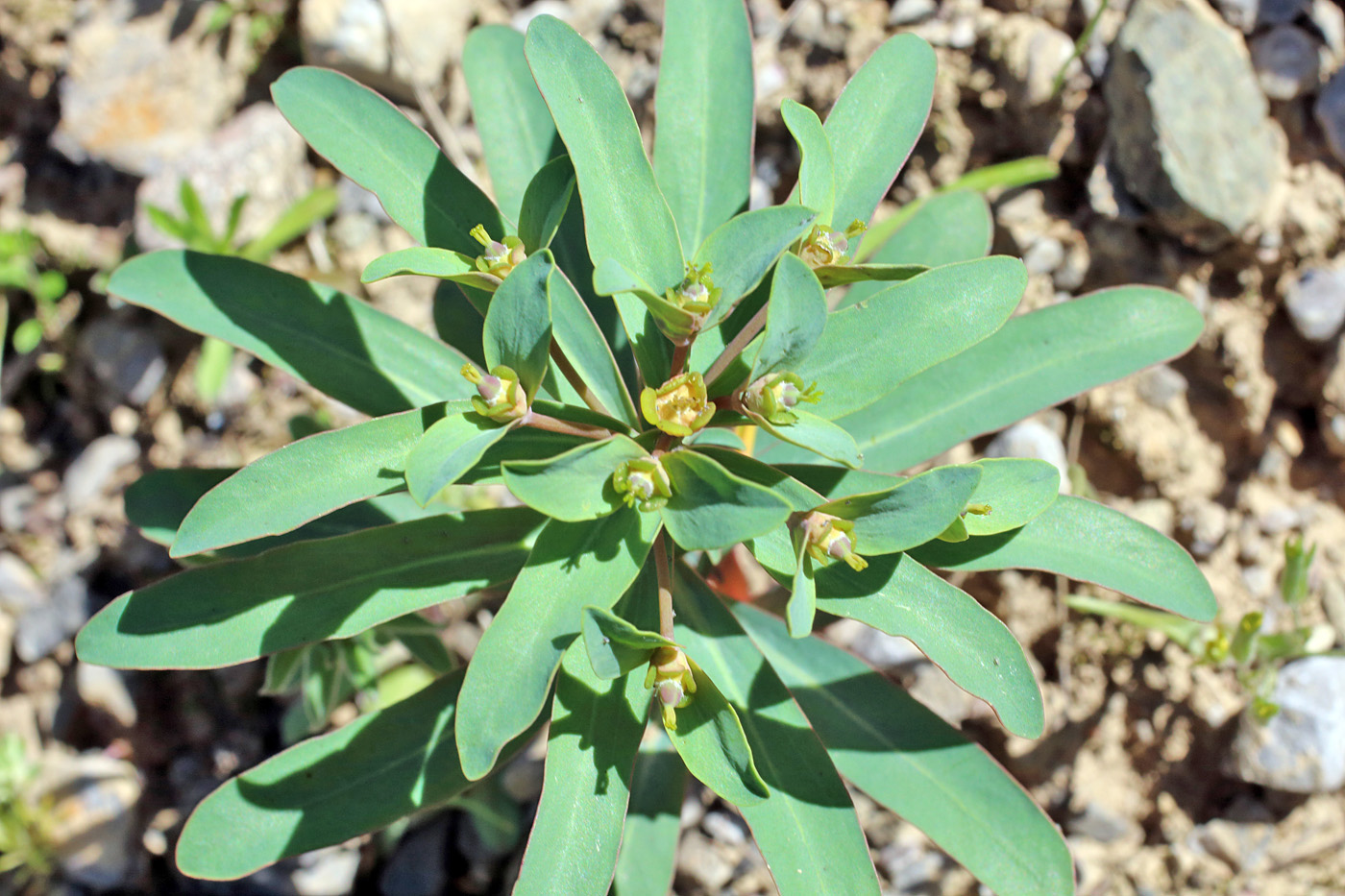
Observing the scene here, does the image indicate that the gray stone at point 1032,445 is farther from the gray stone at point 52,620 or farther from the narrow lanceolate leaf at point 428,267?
the gray stone at point 52,620

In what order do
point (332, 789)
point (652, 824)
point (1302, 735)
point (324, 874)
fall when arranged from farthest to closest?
1. point (324, 874)
2. point (1302, 735)
3. point (652, 824)
4. point (332, 789)

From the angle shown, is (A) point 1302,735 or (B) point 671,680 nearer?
(B) point 671,680

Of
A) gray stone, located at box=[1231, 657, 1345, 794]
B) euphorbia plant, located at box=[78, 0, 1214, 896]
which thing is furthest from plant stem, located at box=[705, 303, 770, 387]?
gray stone, located at box=[1231, 657, 1345, 794]

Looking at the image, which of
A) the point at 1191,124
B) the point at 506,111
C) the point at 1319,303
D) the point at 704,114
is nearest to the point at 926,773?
the point at 704,114

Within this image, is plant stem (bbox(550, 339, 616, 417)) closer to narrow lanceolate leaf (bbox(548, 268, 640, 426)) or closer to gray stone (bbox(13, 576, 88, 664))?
narrow lanceolate leaf (bbox(548, 268, 640, 426))

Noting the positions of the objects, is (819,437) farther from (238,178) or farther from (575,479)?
(238,178)

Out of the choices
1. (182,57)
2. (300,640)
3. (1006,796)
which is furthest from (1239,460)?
(182,57)
